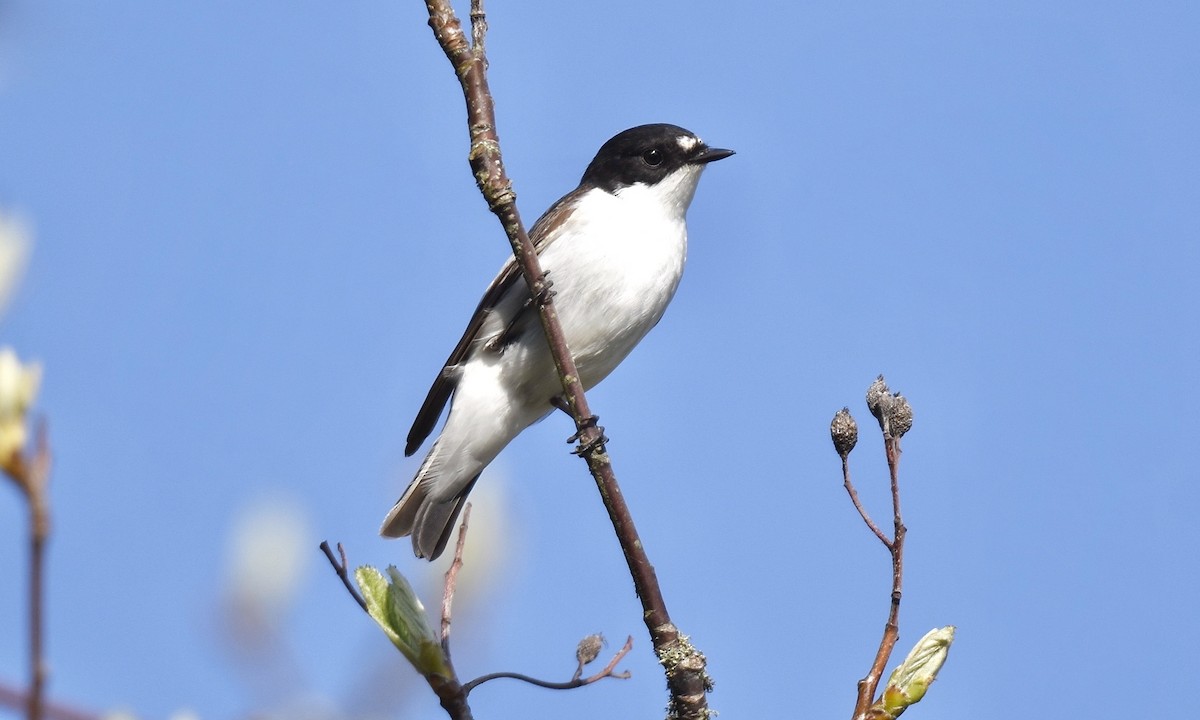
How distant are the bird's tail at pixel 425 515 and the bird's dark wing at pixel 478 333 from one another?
138 mm

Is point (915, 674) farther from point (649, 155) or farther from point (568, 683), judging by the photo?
point (649, 155)

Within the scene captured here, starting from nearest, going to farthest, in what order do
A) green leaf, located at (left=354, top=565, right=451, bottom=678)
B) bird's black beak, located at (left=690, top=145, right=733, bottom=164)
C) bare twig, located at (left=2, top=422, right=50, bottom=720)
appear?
bare twig, located at (left=2, top=422, right=50, bottom=720), green leaf, located at (left=354, top=565, right=451, bottom=678), bird's black beak, located at (left=690, top=145, right=733, bottom=164)

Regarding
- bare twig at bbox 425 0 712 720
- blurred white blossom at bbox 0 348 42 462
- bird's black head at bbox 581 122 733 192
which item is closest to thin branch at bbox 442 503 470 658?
bare twig at bbox 425 0 712 720

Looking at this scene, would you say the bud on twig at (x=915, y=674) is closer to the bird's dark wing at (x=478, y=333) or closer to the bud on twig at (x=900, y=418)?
the bud on twig at (x=900, y=418)

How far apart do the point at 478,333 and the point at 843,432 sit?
336 centimetres

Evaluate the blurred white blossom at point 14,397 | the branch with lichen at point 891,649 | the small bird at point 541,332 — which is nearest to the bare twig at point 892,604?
the branch with lichen at point 891,649

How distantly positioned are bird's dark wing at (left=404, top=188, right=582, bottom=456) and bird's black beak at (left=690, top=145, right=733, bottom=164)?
69 cm

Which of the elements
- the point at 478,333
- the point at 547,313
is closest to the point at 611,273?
the point at 478,333

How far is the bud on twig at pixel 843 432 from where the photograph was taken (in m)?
2.94

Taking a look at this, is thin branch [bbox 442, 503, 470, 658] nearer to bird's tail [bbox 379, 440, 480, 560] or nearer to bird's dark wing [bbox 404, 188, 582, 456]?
bird's dark wing [bbox 404, 188, 582, 456]

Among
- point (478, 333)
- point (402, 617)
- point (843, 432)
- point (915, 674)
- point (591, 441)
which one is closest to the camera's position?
point (402, 617)

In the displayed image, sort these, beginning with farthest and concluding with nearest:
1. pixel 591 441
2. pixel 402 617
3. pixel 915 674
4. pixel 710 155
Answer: pixel 710 155 → pixel 591 441 → pixel 915 674 → pixel 402 617

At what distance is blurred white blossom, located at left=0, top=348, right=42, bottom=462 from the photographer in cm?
120

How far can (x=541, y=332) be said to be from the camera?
600 centimetres
